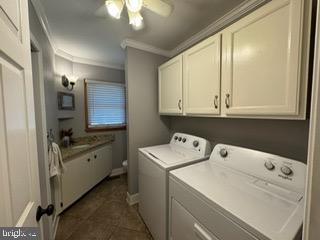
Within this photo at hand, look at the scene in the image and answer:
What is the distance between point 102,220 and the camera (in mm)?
1988

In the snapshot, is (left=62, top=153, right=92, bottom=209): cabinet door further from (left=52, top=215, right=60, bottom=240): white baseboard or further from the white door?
the white door

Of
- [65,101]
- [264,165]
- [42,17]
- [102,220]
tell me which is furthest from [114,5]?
[102,220]

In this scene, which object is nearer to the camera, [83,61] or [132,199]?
[132,199]

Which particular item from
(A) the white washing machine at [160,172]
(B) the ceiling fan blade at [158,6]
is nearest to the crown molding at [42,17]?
(B) the ceiling fan blade at [158,6]

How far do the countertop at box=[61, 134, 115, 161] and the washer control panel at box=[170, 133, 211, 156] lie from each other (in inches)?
56.0

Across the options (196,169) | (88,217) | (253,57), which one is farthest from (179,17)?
(88,217)

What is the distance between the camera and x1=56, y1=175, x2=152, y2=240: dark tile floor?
5.76 feet

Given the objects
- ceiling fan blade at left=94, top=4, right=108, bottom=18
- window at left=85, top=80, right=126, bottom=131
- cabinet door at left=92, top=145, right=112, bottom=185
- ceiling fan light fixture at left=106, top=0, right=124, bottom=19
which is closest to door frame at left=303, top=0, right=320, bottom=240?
ceiling fan light fixture at left=106, top=0, right=124, bottom=19

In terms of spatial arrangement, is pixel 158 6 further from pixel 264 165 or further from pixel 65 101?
pixel 65 101

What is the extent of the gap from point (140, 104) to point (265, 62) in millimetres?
1649

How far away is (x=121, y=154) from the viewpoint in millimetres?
3410

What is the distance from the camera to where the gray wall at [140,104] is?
2217 millimetres

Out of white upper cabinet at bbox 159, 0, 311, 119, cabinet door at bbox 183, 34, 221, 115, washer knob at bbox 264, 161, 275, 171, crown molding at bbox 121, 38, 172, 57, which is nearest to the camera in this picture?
white upper cabinet at bbox 159, 0, 311, 119

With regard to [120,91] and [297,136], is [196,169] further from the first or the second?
[120,91]
